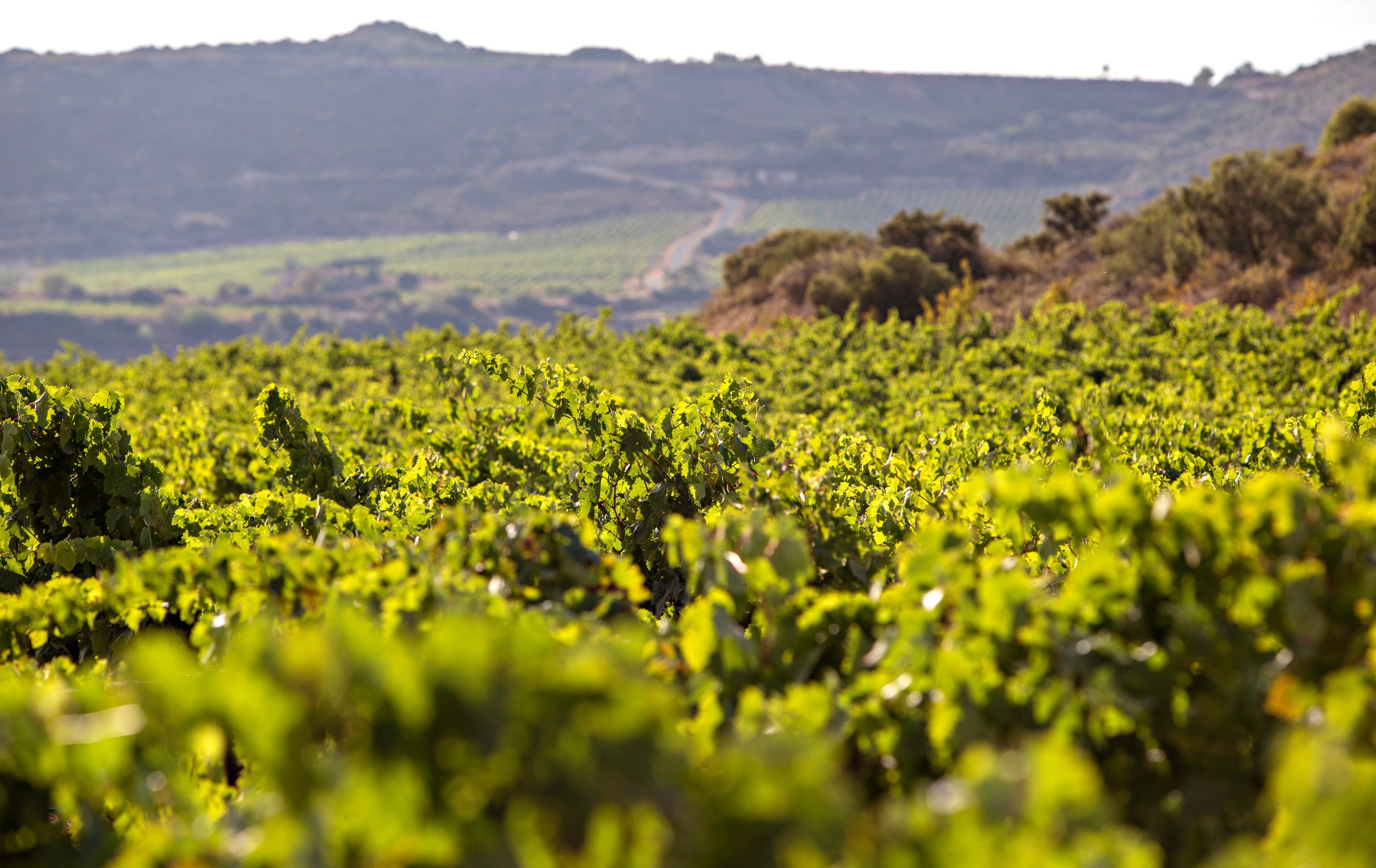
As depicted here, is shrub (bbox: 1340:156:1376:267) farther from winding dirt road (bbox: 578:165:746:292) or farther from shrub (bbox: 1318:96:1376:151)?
winding dirt road (bbox: 578:165:746:292)

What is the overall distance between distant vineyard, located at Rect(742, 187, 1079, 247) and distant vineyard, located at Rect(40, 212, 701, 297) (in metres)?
14.4

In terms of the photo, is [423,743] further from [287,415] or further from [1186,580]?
[287,415]

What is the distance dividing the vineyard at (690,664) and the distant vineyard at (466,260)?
114 m

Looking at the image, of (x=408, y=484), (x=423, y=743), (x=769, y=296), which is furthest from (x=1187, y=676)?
(x=769, y=296)

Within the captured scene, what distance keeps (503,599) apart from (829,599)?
738 mm

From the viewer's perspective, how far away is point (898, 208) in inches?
5463

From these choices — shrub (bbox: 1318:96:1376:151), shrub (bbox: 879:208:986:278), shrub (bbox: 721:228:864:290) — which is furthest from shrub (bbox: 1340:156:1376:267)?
shrub (bbox: 721:228:864:290)

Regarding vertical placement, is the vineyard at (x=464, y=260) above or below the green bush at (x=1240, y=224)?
below

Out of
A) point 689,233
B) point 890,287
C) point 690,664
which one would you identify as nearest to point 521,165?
point 689,233

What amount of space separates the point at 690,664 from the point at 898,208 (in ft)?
473

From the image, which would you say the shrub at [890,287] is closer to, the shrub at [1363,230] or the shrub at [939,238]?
the shrub at [939,238]

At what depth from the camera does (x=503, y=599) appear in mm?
2182

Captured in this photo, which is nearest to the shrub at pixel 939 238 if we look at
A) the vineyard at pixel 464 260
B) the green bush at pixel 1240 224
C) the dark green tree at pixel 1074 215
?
the dark green tree at pixel 1074 215

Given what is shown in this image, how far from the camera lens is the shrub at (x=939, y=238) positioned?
28.0m
